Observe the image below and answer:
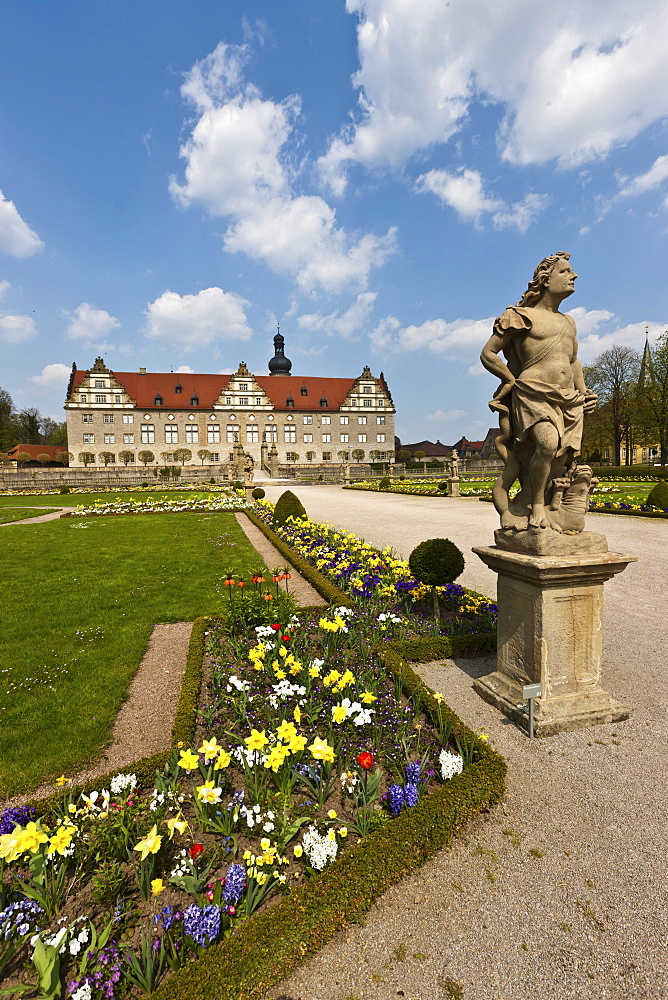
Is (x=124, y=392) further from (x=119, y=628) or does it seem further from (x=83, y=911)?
(x=83, y=911)

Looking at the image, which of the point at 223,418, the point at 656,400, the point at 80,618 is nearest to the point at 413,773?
the point at 80,618

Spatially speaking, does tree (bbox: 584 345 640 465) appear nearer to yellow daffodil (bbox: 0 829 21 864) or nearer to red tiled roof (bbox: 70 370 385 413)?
red tiled roof (bbox: 70 370 385 413)

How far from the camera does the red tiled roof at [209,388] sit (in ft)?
181

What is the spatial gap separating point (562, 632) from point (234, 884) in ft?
9.04

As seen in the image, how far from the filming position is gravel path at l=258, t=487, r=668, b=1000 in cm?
176

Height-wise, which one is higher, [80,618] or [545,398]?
[545,398]

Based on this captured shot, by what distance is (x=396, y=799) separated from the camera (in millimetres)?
2553

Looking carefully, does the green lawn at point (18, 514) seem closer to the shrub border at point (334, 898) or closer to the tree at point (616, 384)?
the shrub border at point (334, 898)

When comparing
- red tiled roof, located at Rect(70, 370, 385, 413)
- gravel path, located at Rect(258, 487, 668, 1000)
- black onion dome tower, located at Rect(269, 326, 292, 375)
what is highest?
black onion dome tower, located at Rect(269, 326, 292, 375)

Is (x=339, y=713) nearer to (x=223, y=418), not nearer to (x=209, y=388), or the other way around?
(x=223, y=418)

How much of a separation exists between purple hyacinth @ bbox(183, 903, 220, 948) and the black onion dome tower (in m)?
69.3

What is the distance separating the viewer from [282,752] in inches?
96.0

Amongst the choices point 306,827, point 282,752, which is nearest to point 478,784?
point 306,827

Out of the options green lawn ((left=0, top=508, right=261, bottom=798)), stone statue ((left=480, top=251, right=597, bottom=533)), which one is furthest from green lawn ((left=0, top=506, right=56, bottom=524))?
stone statue ((left=480, top=251, right=597, bottom=533))
